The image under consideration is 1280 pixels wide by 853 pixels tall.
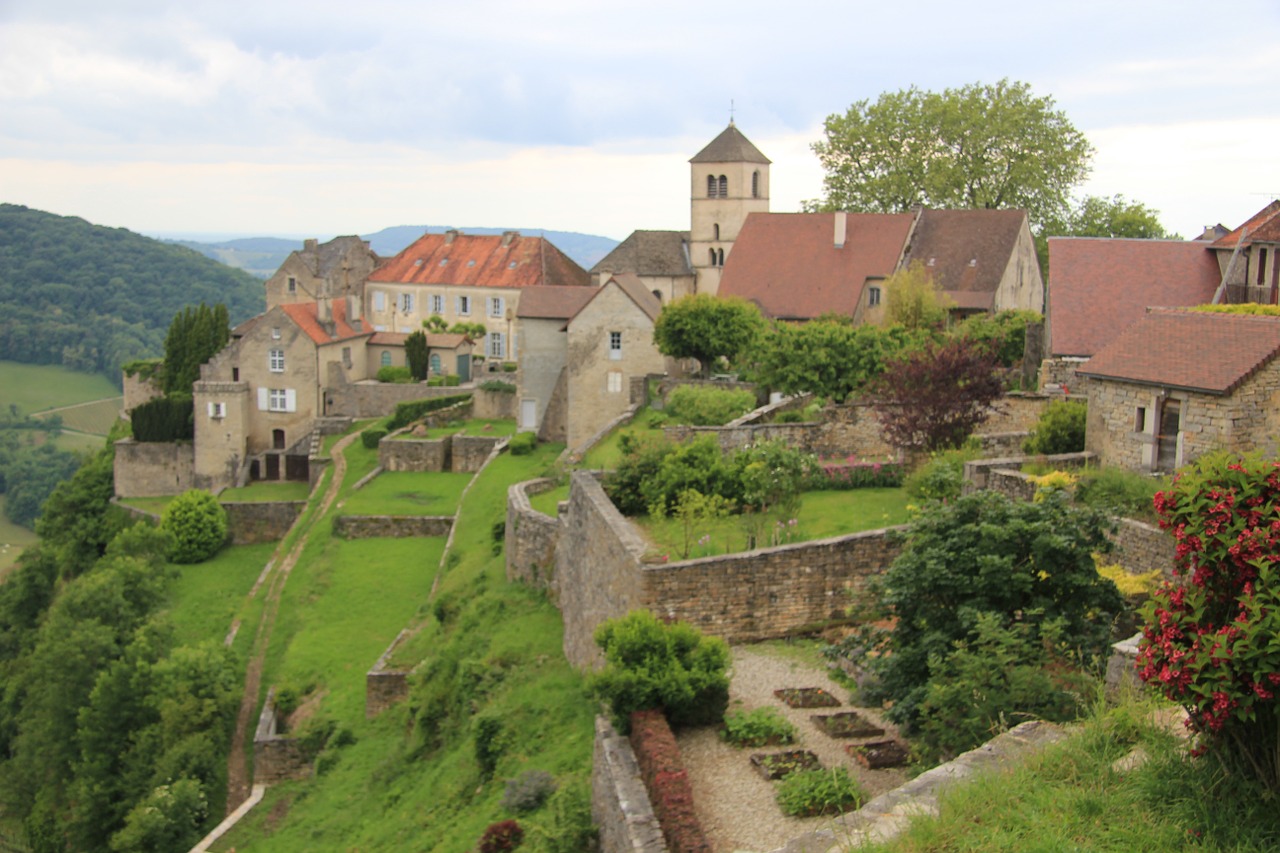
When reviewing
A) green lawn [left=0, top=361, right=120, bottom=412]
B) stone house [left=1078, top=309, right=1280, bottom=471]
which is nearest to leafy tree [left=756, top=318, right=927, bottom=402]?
stone house [left=1078, top=309, right=1280, bottom=471]

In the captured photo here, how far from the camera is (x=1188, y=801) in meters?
7.05

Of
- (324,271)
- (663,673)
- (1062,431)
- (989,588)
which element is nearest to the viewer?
(989,588)

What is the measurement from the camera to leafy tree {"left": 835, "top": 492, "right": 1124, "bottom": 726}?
451 inches

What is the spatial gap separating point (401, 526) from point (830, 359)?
44.5 feet

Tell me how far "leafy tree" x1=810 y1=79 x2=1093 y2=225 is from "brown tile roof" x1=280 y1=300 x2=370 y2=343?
23052mm

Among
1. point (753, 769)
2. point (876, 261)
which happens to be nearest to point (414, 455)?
point (876, 261)

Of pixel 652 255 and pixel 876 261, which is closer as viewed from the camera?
pixel 876 261

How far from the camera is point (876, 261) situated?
155ft

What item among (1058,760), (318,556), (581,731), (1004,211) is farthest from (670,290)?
(1058,760)

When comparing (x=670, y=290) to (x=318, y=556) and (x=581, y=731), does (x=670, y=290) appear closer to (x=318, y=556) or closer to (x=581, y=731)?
(x=318, y=556)

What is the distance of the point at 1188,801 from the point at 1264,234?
65.2 ft

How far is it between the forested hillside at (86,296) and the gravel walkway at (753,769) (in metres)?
104

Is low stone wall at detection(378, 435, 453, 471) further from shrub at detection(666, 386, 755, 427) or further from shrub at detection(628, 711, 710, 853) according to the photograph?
shrub at detection(628, 711, 710, 853)

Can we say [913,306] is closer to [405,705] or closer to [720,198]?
[720,198]
